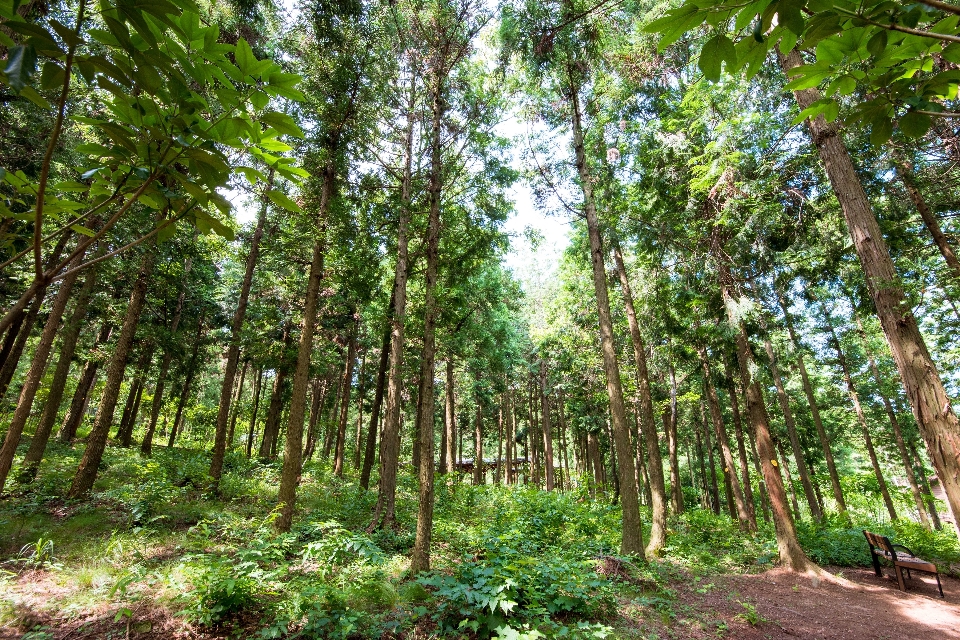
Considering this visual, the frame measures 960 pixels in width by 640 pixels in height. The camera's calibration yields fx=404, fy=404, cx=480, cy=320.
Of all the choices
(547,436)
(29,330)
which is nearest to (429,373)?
(29,330)

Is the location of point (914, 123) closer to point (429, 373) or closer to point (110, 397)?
point (429, 373)

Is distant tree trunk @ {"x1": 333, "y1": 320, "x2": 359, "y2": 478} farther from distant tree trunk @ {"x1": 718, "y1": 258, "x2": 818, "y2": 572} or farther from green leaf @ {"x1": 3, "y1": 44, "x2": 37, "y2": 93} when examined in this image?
green leaf @ {"x1": 3, "y1": 44, "x2": 37, "y2": 93}

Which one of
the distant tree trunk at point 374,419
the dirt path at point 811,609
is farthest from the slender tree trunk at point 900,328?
the distant tree trunk at point 374,419

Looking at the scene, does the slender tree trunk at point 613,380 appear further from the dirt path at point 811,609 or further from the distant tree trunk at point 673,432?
the distant tree trunk at point 673,432

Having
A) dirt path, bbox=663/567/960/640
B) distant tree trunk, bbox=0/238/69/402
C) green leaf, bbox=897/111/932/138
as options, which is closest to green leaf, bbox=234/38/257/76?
green leaf, bbox=897/111/932/138

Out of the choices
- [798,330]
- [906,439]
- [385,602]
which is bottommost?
[385,602]

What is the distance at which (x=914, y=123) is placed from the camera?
4.76 ft

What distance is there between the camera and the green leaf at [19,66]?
0.72 metres

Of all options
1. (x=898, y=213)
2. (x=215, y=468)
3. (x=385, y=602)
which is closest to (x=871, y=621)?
(x=385, y=602)

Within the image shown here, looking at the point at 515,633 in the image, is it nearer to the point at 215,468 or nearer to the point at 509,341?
the point at 215,468

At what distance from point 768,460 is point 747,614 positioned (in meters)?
4.13

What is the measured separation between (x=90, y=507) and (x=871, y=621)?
609 inches

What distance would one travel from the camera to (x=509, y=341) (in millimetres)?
18234

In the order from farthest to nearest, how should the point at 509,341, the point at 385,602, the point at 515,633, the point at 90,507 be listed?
the point at 509,341 → the point at 90,507 → the point at 385,602 → the point at 515,633
